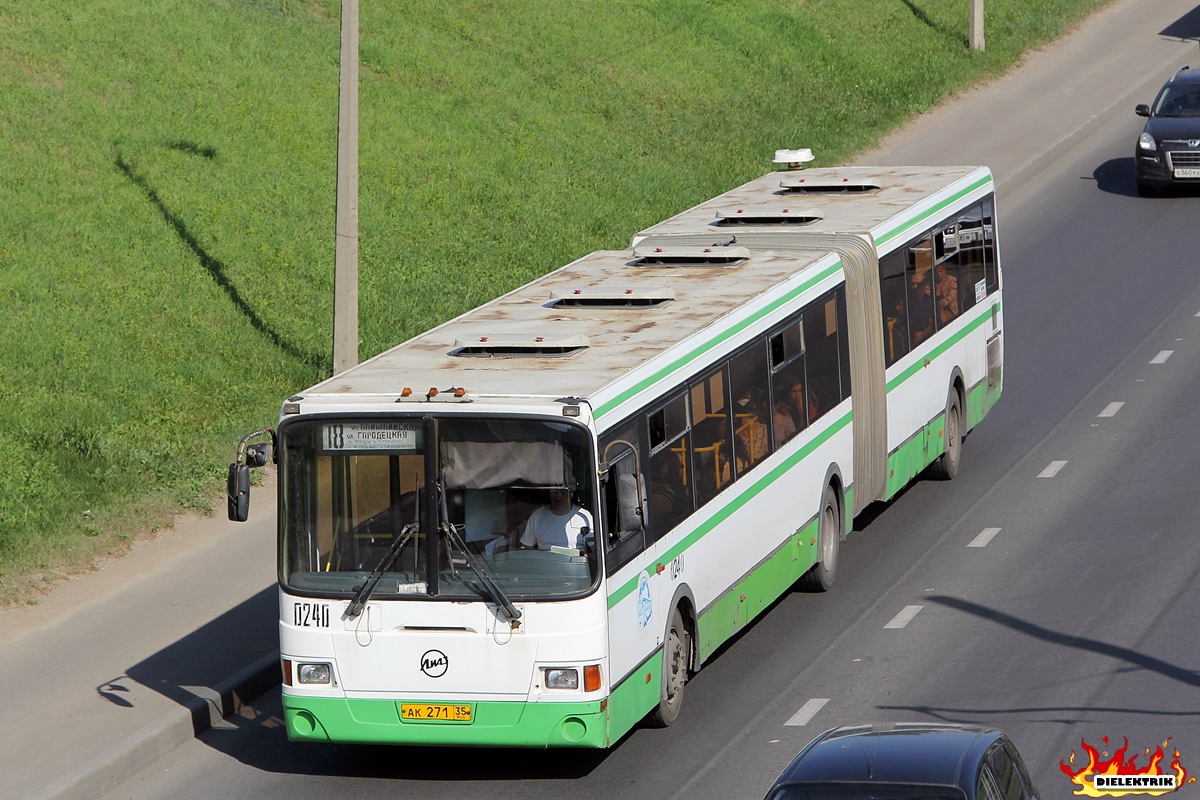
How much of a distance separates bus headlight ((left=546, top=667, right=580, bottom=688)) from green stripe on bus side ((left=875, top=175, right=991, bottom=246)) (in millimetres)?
7130

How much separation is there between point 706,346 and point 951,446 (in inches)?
244

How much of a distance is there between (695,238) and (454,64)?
52.6 ft

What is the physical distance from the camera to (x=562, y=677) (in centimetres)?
1092

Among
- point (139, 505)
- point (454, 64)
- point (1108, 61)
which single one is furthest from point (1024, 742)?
point (1108, 61)

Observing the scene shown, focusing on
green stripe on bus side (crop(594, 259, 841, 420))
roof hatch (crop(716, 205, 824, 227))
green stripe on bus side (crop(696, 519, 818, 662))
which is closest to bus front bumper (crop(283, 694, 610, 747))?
green stripe on bus side (crop(594, 259, 841, 420))

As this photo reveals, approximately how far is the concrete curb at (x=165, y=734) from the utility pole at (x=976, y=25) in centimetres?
2747

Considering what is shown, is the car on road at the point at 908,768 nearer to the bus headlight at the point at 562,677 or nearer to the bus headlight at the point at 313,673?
the bus headlight at the point at 562,677

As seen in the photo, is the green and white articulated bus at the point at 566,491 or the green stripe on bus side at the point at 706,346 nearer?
the green and white articulated bus at the point at 566,491

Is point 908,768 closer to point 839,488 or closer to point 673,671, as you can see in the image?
point 673,671

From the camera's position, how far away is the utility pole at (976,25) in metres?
37.4

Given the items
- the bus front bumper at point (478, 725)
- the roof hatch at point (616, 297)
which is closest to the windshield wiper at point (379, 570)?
the bus front bumper at point (478, 725)

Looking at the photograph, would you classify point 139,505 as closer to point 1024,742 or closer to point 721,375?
point 721,375

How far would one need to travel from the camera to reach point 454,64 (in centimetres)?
3198

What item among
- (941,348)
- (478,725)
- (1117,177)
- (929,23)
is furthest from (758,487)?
(929,23)
